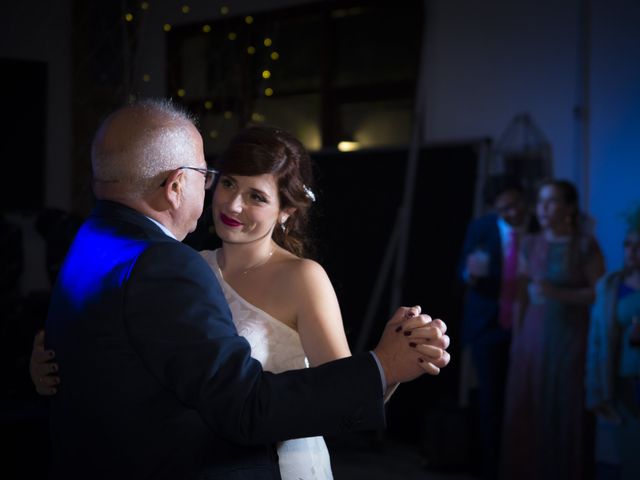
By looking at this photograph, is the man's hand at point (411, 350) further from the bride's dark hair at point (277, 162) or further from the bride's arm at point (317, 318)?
the bride's dark hair at point (277, 162)

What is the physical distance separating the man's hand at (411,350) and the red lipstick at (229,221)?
0.78 meters

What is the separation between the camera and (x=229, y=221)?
2.14m

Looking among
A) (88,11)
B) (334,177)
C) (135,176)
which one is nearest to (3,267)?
(334,177)

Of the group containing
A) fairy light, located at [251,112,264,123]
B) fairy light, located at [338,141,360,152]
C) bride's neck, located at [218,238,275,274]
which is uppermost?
fairy light, located at [251,112,264,123]

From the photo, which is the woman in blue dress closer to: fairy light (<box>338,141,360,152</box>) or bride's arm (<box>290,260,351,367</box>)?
bride's arm (<box>290,260,351,367</box>)

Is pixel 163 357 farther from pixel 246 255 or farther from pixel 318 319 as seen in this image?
pixel 246 255

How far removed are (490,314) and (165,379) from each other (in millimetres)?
3644

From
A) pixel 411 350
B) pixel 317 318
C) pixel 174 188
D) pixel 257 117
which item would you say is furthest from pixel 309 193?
pixel 257 117

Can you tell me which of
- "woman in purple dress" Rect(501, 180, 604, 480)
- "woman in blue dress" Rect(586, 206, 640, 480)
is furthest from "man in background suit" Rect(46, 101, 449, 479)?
"woman in purple dress" Rect(501, 180, 604, 480)

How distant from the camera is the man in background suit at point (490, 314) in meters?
4.71

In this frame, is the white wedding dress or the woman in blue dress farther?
the woman in blue dress

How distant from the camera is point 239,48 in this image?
718 cm

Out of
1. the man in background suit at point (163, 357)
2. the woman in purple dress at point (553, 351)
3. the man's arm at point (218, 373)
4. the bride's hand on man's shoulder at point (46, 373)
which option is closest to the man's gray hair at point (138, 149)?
the man in background suit at point (163, 357)

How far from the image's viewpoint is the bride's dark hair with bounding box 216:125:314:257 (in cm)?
215
